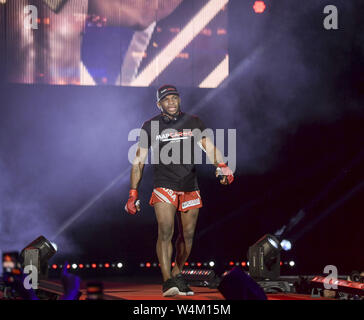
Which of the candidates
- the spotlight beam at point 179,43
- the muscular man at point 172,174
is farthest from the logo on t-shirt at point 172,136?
the spotlight beam at point 179,43

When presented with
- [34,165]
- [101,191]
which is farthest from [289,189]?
[34,165]

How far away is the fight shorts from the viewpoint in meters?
5.41

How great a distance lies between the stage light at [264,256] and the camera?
19.4 ft

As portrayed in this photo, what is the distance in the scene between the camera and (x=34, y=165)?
28.9ft

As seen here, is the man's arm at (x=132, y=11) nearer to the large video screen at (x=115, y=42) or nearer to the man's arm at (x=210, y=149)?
the large video screen at (x=115, y=42)

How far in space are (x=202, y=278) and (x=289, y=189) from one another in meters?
3.06

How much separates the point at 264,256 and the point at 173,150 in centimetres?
135

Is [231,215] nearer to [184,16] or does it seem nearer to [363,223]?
[363,223]

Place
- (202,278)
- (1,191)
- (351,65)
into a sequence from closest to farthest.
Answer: (202,278), (1,191), (351,65)

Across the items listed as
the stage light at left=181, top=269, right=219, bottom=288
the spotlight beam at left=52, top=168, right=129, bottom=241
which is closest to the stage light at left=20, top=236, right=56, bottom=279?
the stage light at left=181, top=269, right=219, bottom=288

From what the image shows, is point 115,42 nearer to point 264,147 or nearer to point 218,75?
point 218,75

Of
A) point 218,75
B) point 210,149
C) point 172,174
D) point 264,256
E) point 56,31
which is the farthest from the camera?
point 218,75

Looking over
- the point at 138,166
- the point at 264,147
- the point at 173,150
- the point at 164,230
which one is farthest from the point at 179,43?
the point at 164,230

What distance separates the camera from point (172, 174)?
547 cm
